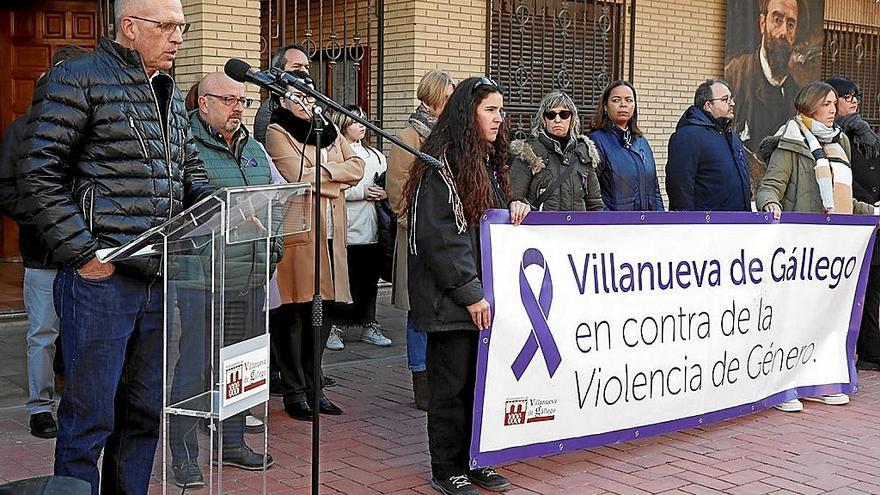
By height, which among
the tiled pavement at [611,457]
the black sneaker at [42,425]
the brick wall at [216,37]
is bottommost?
the tiled pavement at [611,457]

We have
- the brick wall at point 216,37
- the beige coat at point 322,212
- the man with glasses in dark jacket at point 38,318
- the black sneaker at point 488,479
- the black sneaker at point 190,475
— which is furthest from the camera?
the brick wall at point 216,37

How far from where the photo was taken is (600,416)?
220 inches

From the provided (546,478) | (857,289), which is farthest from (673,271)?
(857,289)

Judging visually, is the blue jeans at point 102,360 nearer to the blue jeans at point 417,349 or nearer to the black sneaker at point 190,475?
the black sneaker at point 190,475

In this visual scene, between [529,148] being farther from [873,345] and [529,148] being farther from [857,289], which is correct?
[873,345]

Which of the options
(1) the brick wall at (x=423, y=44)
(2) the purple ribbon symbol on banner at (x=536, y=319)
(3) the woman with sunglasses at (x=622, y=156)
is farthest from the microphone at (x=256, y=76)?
(1) the brick wall at (x=423, y=44)

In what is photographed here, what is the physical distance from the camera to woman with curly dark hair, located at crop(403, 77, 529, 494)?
4844mm

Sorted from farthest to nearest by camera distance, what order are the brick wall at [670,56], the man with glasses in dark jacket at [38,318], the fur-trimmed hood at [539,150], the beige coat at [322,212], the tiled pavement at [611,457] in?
the brick wall at [670,56] → the fur-trimmed hood at [539,150] → the beige coat at [322,212] → the man with glasses in dark jacket at [38,318] → the tiled pavement at [611,457]

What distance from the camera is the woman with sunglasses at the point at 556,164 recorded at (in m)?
6.43

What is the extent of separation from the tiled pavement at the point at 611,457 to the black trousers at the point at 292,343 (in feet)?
0.63

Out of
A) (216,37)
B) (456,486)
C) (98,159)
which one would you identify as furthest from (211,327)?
(216,37)

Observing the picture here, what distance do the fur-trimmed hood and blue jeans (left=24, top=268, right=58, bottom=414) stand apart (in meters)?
2.71

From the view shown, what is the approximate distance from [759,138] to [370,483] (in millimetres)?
9310

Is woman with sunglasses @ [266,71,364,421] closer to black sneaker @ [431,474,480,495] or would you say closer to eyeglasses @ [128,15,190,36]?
black sneaker @ [431,474,480,495]
